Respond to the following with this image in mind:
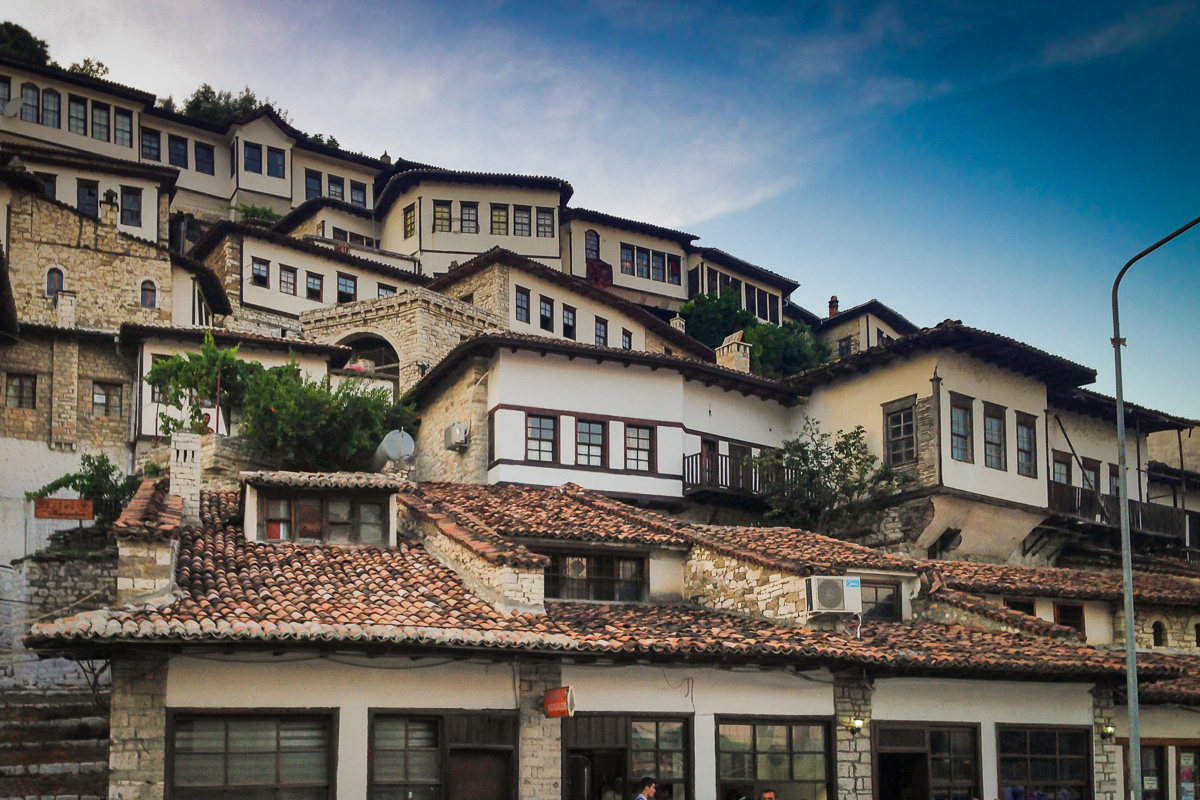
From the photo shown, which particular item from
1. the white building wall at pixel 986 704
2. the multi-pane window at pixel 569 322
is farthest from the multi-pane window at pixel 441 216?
the white building wall at pixel 986 704

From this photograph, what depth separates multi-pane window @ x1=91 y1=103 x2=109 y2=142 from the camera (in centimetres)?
5769

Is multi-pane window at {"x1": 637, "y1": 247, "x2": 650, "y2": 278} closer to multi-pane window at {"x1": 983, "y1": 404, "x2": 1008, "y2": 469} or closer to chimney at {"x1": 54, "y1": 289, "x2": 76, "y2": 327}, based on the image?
chimney at {"x1": 54, "y1": 289, "x2": 76, "y2": 327}

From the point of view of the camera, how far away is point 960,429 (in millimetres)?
32781

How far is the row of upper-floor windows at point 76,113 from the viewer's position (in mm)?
55906

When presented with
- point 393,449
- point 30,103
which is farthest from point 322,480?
point 30,103

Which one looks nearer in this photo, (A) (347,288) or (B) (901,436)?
(B) (901,436)

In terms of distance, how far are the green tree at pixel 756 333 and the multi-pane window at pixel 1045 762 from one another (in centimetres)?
2872

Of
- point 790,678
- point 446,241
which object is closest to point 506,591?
point 790,678

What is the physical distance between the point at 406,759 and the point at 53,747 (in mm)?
7112

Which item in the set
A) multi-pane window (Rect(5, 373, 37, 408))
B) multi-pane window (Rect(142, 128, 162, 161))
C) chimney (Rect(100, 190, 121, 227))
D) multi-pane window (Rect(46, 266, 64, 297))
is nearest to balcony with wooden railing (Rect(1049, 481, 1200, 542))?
multi-pane window (Rect(5, 373, 37, 408))

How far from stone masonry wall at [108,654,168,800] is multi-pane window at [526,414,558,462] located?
1682cm

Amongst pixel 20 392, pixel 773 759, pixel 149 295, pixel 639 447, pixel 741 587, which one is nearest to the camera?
pixel 773 759

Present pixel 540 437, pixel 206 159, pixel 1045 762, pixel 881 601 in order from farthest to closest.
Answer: pixel 206 159 → pixel 540 437 → pixel 881 601 → pixel 1045 762

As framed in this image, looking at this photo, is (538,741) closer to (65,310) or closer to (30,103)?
(65,310)
